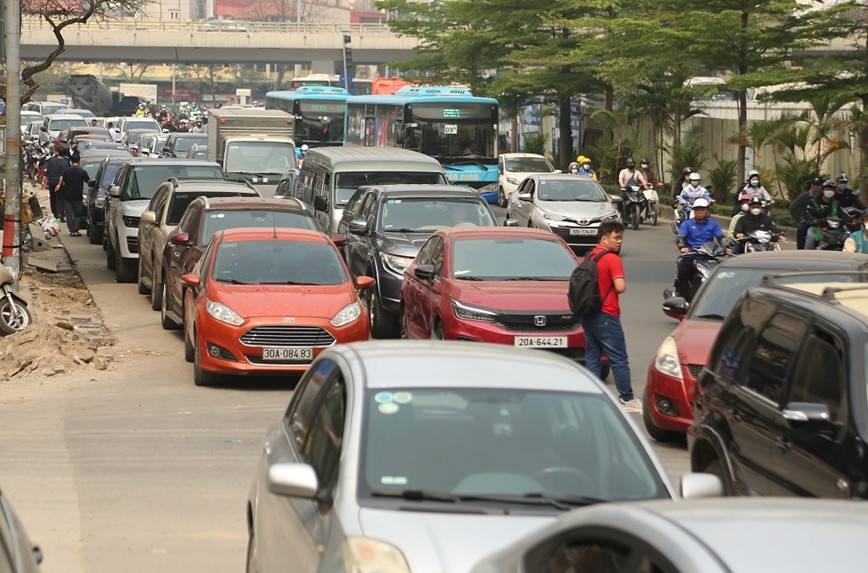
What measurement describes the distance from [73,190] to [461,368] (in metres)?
27.3

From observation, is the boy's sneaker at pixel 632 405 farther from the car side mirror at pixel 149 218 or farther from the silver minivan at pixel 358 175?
the silver minivan at pixel 358 175

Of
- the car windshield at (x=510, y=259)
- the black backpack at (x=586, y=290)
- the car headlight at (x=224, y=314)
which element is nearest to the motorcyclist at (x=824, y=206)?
the car windshield at (x=510, y=259)

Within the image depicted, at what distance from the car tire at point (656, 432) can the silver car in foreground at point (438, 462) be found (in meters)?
5.36

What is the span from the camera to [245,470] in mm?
10742

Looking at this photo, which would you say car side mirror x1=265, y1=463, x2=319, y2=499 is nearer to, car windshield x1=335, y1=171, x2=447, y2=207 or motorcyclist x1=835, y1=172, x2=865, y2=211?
car windshield x1=335, y1=171, x2=447, y2=207

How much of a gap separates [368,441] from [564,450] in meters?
0.79

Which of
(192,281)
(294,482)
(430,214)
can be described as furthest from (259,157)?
(294,482)

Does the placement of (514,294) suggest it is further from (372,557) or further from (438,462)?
(372,557)

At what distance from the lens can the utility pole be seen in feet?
65.2

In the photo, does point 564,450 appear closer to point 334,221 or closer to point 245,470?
point 245,470

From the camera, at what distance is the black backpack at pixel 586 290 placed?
12.5 metres

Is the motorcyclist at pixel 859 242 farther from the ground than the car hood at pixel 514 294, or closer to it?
farther from the ground

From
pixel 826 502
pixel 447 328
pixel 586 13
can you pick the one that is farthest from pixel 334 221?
pixel 586 13

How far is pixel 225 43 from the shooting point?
98500mm
